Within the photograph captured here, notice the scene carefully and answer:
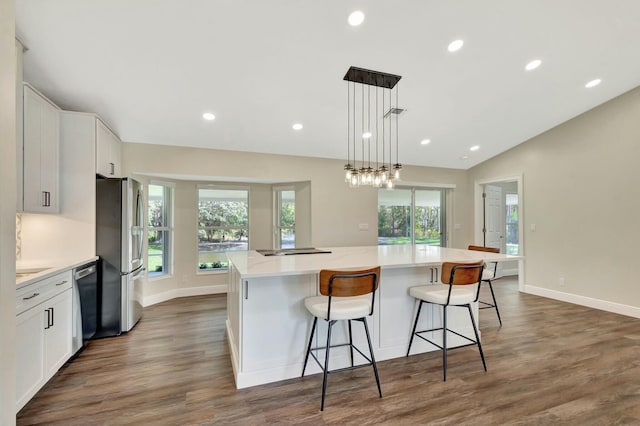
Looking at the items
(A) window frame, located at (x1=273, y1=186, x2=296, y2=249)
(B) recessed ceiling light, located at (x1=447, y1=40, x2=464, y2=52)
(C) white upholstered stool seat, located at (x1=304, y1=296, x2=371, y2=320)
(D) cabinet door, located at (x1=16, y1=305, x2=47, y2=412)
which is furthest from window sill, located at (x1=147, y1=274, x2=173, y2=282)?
(B) recessed ceiling light, located at (x1=447, y1=40, x2=464, y2=52)

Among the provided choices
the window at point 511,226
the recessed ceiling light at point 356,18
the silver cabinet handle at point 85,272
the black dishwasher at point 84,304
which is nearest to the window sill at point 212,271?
the black dishwasher at point 84,304

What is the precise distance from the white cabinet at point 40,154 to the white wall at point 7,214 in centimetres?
149

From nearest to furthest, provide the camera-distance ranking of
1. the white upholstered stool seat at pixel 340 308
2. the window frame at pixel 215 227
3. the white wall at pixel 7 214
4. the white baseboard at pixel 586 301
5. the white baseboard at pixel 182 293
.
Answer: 1. the white wall at pixel 7 214
2. the white upholstered stool seat at pixel 340 308
3. the white baseboard at pixel 586 301
4. the white baseboard at pixel 182 293
5. the window frame at pixel 215 227

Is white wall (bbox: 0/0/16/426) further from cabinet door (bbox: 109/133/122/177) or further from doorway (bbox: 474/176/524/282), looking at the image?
doorway (bbox: 474/176/524/282)

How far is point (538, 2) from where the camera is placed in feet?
7.80

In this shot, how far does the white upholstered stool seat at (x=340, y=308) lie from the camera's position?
2092 millimetres

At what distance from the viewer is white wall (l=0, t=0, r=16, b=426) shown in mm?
1210

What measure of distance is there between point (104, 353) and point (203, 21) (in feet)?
10.2

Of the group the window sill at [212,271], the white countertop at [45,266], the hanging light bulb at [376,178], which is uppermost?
the hanging light bulb at [376,178]

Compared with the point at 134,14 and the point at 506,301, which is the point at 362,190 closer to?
the point at 506,301

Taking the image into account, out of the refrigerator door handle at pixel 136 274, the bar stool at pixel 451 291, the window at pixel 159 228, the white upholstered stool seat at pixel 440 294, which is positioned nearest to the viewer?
the bar stool at pixel 451 291

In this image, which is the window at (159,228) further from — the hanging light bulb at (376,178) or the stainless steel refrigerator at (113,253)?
the hanging light bulb at (376,178)

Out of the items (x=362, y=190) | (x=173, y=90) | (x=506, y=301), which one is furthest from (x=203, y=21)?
(x=506, y=301)

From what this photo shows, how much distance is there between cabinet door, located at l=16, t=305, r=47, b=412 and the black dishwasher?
554 millimetres
